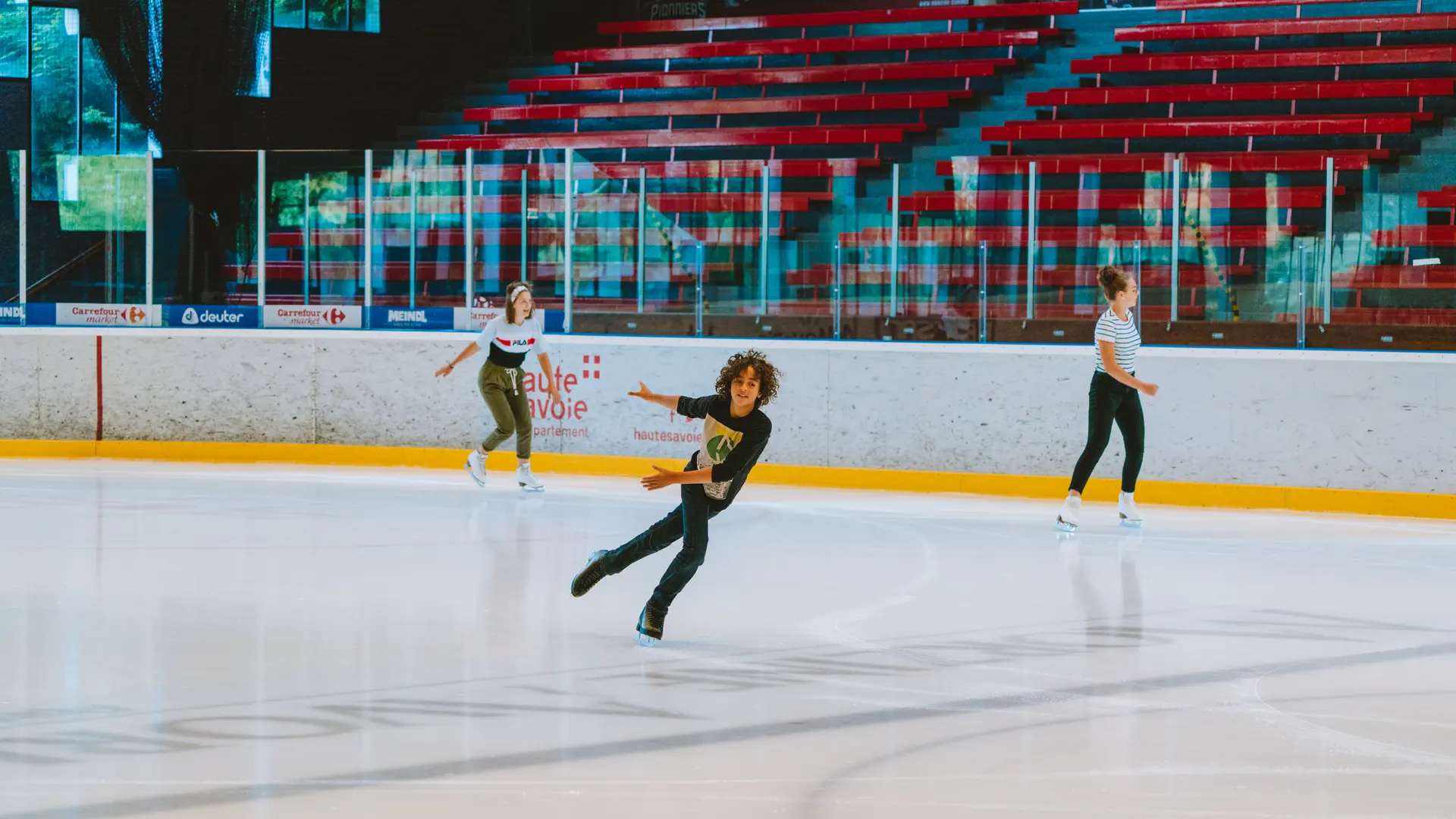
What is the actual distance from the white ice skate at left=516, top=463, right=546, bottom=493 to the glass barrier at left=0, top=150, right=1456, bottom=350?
1.71 meters

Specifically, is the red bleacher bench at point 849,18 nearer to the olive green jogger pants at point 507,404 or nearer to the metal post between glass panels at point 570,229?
the metal post between glass panels at point 570,229

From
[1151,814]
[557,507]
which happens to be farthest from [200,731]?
[557,507]

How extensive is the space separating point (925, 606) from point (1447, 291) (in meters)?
5.48

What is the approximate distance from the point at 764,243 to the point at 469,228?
2509 mm

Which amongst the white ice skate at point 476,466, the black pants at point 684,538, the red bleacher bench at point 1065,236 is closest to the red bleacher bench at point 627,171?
the red bleacher bench at point 1065,236

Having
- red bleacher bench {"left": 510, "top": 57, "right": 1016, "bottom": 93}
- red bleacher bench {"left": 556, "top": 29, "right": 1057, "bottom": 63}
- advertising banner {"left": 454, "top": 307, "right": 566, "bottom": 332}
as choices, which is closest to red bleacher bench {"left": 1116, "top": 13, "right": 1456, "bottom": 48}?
red bleacher bench {"left": 556, "top": 29, "right": 1057, "bottom": 63}

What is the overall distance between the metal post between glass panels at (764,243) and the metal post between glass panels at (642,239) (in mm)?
946

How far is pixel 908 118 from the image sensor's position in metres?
19.0

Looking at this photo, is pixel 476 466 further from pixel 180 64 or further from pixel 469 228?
pixel 180 64

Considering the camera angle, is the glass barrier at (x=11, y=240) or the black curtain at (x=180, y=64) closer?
the glass barrier at (x=11, y=240)

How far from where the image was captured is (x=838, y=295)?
13.1 meters

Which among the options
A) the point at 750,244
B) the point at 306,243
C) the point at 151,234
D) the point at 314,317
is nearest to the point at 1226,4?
the point at 750,244

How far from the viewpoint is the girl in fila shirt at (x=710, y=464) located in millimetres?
6348

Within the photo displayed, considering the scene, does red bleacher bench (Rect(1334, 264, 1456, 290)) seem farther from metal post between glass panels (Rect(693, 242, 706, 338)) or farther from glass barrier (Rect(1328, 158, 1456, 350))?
metal post between glass panels (Rect(693, 242, 706, 338))
